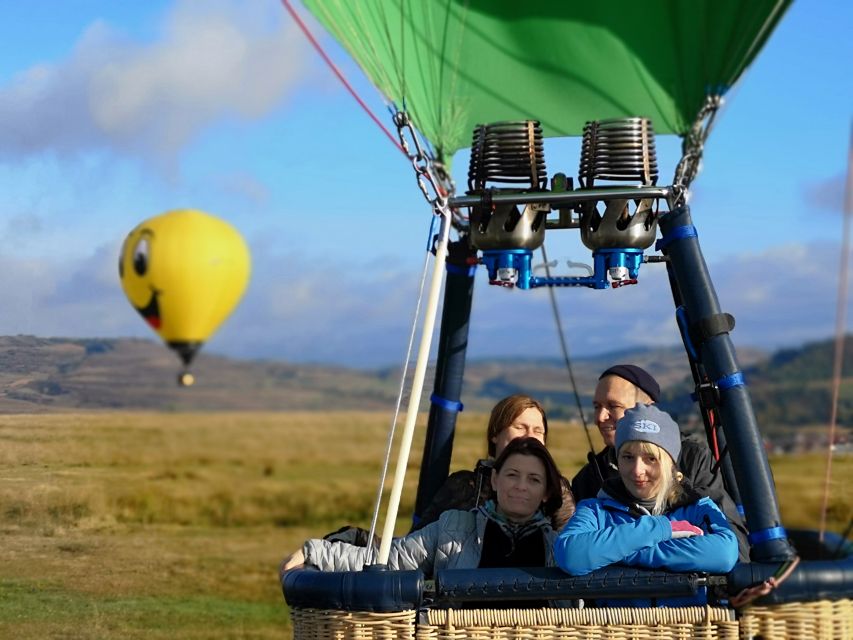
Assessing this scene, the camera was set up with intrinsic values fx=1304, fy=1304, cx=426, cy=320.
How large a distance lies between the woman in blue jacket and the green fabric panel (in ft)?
4.16

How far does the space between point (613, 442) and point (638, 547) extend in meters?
0.78

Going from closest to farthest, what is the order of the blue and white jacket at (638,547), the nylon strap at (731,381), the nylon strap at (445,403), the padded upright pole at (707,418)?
the blue and white jacket at (638,547) < the nylon strap at (731,381) < the padded upright pole at (707,418) < the nylon strap at (445,403)

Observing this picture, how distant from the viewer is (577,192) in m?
3.89

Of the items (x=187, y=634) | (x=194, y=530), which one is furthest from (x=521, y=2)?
(x=194, y=530)

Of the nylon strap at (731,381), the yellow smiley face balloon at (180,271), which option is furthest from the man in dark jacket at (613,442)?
the yellow smiley face balloon at (180,271)

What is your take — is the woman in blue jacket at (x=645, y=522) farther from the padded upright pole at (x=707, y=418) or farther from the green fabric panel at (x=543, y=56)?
the green fabric panel at (x=543, y=56)

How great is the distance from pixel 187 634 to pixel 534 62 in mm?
4522

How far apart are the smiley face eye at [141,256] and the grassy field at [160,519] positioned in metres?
1.27

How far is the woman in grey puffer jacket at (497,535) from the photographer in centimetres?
360

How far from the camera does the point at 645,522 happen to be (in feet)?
10.7

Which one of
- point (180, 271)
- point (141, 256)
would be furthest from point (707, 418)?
point (141, 256)

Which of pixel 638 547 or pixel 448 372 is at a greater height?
pixel 448 372

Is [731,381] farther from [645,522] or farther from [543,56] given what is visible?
[543,56]

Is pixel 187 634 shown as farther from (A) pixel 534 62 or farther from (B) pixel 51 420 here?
(A) pixel 534 62
